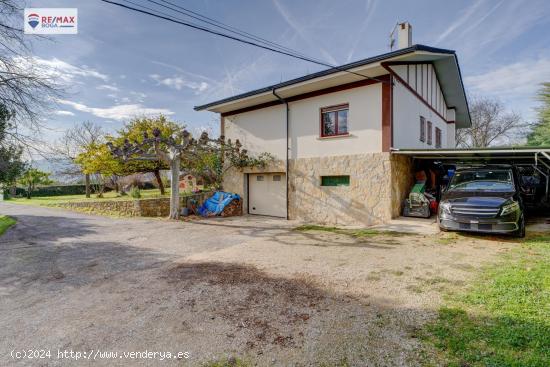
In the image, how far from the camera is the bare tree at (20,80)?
26.2 ft

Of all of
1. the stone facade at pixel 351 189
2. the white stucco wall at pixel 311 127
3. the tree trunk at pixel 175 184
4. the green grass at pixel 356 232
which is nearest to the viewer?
the green grass at pixel 356 232

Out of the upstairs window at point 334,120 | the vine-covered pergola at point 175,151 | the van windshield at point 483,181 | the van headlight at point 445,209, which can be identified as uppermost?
the upstairs window at point 334,120

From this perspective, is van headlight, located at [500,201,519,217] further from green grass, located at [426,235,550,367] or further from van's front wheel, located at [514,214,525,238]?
green grass, located at [426,235,550,367]

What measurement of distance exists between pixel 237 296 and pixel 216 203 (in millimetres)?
9828

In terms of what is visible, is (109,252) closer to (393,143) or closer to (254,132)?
(254,132)

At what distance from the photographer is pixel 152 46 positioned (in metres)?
10.6

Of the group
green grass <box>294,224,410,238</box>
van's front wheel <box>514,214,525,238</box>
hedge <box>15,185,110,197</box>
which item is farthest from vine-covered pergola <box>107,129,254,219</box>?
hedge <box>15,185,110,197</box>

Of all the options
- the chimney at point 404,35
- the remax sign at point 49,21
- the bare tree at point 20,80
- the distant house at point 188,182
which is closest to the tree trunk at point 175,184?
the distant house at point 188,182

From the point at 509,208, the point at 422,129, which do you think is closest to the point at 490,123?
the point at 422,129

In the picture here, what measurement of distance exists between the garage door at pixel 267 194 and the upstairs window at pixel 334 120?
2.97 metres

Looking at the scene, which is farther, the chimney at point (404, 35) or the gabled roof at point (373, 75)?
the chimney at point (404, 35)

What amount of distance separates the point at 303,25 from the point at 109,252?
10.3 m

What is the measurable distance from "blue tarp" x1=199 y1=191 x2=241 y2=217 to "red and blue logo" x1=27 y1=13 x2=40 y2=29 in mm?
8846

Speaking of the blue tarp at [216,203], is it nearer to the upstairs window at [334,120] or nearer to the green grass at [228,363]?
the upstairs window at [334,120]
